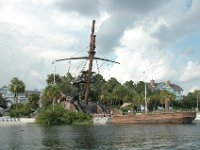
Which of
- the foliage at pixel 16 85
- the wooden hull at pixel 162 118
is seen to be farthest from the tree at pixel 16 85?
the wooden hull at pixel 162 118

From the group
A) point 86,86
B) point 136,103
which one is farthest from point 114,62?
point 136,103

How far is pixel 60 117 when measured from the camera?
344 ft

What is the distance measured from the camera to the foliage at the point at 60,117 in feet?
342

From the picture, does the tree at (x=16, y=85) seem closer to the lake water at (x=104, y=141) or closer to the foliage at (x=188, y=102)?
the foliage at (x=188, y=102)

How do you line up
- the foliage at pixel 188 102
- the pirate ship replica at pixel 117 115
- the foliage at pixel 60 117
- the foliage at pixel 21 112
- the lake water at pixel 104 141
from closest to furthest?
the lake water at pixel 104 141 → the pirate ship replica at pixel 117 115 → the foliage at pixel 60 117 → the foliage at pixel 21 112 → the foliage at pixel 188 102

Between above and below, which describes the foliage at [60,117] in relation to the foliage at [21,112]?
below

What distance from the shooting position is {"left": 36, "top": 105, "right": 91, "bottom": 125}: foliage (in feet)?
342

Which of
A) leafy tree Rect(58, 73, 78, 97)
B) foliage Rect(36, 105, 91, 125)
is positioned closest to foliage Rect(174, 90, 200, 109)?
leafy tree Rect(58, 73, 78, 97)

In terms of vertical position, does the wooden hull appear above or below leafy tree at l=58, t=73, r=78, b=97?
below

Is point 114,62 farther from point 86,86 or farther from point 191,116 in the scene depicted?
point 191,116

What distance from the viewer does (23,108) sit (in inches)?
5295

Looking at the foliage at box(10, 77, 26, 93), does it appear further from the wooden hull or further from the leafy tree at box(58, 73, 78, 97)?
the wooden hull

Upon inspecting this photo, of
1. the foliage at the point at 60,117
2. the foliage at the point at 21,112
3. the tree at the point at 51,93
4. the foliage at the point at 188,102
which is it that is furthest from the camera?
the foliage at the point at 188,102

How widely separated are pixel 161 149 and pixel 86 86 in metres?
78.0
